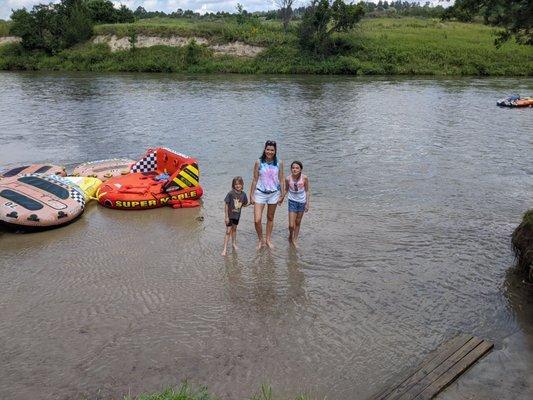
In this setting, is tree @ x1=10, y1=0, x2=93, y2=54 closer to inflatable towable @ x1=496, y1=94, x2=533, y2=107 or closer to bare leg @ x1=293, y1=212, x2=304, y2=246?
inflatable towable @ x1=496, y1=94, x2=533, y2=107

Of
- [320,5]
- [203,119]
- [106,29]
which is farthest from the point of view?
[106,29]

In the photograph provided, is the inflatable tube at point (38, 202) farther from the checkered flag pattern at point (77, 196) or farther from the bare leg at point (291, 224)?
the bare leg at point (291, 224)

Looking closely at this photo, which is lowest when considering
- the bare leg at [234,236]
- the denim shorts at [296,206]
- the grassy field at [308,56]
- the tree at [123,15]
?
the bare leg at [234,236]

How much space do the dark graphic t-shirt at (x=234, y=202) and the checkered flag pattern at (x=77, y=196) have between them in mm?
4507

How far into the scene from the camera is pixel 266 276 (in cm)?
930

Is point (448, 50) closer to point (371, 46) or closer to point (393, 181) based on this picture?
point (371, 46)

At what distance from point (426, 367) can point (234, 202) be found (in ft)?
15.0

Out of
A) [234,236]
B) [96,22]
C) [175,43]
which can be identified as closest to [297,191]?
[234,236]

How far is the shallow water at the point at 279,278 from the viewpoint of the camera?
686 cm

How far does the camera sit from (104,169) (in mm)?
15234

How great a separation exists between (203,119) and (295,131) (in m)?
5.31

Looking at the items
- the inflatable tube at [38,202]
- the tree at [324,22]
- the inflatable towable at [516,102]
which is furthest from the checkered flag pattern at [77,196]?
the tree at [324,22]

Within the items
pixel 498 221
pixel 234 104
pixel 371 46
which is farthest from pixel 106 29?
pixel 498 221

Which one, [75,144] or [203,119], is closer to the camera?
[75,144]
